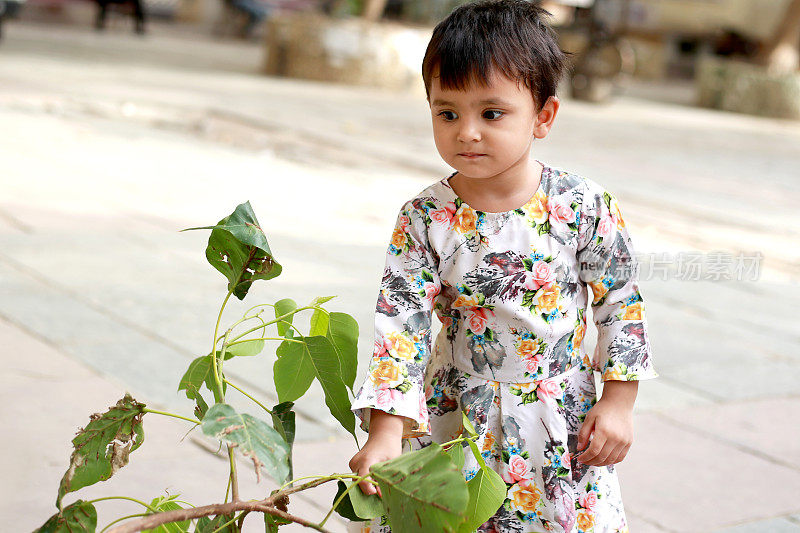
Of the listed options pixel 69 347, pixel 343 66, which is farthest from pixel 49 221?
pixel 343 66

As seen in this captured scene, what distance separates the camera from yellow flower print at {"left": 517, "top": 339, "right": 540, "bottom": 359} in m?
1.66

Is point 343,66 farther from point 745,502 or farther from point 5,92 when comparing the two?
point 745,502

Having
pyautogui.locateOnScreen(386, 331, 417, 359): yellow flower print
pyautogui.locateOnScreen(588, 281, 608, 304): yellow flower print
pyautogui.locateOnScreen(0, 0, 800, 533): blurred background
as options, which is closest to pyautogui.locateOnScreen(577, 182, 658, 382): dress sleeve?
pyautogui.locateOnScreen(588, 281, 608, 304): yellow flower print

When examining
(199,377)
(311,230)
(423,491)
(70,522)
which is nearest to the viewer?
(423,491)

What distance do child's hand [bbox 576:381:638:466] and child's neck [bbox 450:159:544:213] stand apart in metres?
0.32

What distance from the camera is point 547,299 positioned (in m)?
1.66

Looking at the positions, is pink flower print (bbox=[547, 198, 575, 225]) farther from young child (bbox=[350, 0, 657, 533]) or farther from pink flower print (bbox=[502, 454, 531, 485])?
pink flower print (bbox=[502, 454, 531, 485])

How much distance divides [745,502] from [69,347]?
1.86 m

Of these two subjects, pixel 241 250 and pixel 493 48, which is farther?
pixel 493 48

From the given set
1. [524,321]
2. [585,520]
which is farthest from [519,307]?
[585,520]

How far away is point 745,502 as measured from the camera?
2457 mm

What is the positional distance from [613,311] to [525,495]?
319 millimetres

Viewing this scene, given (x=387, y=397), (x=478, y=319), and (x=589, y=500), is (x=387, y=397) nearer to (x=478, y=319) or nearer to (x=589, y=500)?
(x=478, y=319)

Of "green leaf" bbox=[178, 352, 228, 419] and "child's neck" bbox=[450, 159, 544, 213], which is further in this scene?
"child's neck" bbox=[450, 159, 544, 213]
